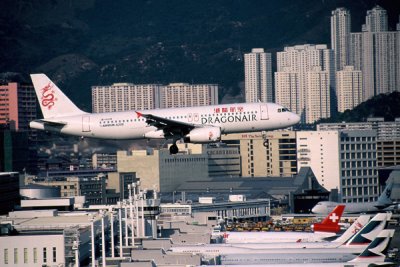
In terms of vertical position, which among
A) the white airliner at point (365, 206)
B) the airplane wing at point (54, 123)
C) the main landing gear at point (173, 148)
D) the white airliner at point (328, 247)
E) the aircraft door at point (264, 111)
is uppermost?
the aircraft door at point (264, 111)

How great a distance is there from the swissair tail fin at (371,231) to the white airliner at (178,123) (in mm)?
11259

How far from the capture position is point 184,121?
362 feet

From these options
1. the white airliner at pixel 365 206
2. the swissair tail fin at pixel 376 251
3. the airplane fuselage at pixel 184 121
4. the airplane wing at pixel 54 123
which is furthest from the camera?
the white airliner at pixel 365 206

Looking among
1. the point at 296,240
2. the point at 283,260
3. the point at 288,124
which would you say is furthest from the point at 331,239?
the point at 283,260

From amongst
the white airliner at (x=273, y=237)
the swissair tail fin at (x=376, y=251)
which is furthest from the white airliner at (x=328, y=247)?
the white airliner at (x=273, y=237)

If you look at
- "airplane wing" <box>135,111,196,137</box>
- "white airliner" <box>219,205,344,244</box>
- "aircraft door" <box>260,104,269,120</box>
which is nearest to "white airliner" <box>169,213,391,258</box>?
"airplane wing" <box>135,111,196,137</box>

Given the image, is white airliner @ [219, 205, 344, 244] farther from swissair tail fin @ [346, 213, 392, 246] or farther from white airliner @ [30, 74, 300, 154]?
swissair tail fin @ [346, 213, 392, 246]

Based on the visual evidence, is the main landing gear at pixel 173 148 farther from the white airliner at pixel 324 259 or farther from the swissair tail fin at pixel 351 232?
the swissair tail fin at pixel 351 232

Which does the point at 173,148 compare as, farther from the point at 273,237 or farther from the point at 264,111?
the point at 273,237

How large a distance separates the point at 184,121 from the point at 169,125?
1.66 m

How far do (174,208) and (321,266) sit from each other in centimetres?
8893

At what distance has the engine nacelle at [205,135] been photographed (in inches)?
4267

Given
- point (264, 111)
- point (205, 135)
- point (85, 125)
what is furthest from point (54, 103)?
point (264, 111)

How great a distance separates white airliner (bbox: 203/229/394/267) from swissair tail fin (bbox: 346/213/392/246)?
3803 mm
